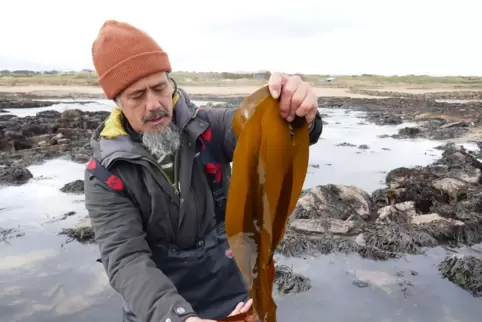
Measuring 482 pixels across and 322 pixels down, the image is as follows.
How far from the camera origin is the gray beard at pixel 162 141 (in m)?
2.36

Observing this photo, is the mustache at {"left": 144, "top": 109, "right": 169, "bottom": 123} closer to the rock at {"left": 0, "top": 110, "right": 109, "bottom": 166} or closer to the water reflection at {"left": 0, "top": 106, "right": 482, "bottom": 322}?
the water reflection at {"left": 0, "top": 106, "right": 482, "bottom": 322}

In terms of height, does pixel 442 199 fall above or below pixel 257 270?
below

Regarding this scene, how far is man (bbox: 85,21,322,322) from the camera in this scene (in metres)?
2.20

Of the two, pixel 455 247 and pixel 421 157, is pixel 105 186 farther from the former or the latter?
pixel 421 157

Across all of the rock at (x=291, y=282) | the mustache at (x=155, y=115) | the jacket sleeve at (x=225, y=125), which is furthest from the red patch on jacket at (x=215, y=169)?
the rock at (x=291, y=282)

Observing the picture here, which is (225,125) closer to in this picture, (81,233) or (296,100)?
(296,100)

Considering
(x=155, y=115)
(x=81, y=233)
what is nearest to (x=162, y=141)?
(x=155, y=115)

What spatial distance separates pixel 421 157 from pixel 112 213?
13.5 metres

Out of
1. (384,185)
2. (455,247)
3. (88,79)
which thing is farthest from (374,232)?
(88,79)

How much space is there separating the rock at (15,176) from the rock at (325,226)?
25.8 feet

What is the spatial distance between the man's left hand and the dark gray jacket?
0.44 meters

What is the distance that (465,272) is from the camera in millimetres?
5551

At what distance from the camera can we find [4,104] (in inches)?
1447

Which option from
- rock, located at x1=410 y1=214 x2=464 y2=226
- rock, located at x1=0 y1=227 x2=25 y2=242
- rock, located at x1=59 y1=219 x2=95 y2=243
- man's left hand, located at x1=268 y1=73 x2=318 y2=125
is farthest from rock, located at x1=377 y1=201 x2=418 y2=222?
rock, located at x1=0 y1=227 x2=25 y2=242
